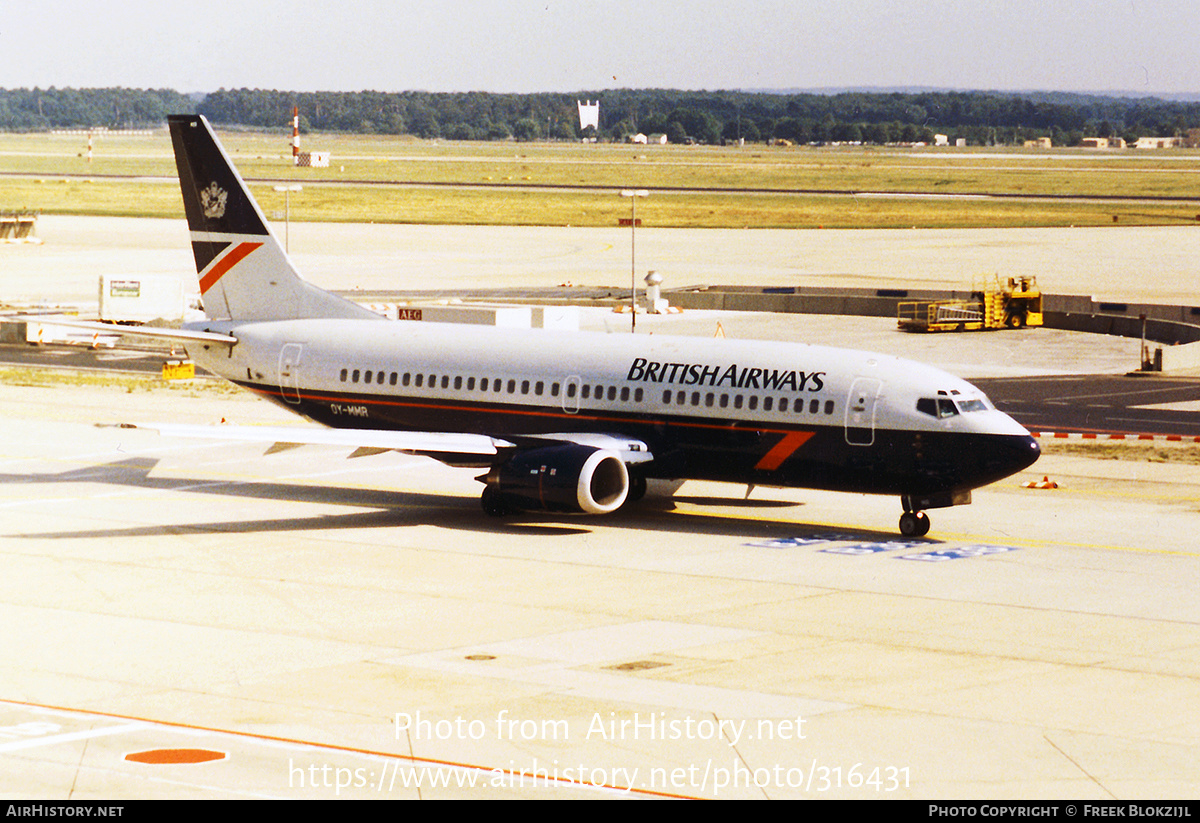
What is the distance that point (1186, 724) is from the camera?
22.4 metres

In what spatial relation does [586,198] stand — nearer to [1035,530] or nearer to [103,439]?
[103,439]

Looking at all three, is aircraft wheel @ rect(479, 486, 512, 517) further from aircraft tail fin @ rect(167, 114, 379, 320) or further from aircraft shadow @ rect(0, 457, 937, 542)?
aircraft tail fin @ rect(167, 114, 379, 320)

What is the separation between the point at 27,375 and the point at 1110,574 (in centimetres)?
4595

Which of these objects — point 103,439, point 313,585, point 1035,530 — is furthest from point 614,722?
point 103,439

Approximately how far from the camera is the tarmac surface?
20094 millimetres

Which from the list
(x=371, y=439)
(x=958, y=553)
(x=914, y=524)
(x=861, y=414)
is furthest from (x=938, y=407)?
(x=371, y=439)

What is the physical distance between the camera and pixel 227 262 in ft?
148

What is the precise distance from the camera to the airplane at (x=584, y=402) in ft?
119

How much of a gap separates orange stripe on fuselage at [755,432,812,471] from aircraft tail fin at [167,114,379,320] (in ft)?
41.4

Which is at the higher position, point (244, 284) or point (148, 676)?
point (244, 284)

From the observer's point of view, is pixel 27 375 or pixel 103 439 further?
pixel 27 375

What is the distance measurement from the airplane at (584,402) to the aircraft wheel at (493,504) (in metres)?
0.06

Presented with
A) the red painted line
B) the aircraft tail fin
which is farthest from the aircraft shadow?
the red painted line

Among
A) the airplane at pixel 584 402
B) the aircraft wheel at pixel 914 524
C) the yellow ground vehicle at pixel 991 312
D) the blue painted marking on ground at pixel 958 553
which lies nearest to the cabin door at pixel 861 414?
the airplane at pixel 584 402
